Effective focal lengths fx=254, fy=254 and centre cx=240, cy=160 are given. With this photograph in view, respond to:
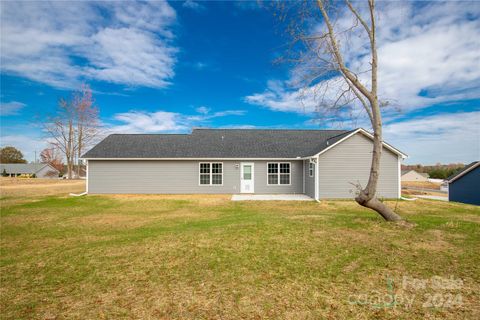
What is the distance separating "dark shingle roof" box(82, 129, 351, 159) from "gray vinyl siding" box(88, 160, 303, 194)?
63 cm

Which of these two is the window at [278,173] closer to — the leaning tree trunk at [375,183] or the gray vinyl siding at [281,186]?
the gray vinyl siding at [281,186]

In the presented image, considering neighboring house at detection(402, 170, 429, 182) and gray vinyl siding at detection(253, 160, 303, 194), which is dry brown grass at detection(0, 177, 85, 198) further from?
neighboring house at detection(402, 170, 429, 182)

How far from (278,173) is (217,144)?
18.0 ft

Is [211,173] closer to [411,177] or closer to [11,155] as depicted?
[411,177]

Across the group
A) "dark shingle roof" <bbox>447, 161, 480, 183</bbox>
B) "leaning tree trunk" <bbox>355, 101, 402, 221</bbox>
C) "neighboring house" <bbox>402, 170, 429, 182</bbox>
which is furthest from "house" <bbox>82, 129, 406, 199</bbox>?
"neighboring house" <bbox>402, 170, 429, 182</bbox>

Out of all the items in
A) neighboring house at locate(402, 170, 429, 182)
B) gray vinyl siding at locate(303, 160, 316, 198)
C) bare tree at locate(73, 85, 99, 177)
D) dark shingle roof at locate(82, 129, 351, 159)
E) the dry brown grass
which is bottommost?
neighboring house at locate(402, 170, 429, 182)

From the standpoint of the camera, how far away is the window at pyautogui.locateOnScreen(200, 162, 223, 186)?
18.9 metres

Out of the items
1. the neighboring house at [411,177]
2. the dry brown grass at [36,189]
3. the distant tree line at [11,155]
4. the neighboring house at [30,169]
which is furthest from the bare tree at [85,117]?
the neighboring house at [411,177]

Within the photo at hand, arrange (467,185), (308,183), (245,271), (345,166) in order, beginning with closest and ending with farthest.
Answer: (245,271) < (345,166) < (308,183) < (467,185)

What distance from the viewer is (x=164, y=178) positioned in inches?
739

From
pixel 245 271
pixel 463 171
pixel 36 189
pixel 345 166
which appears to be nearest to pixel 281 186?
pixel 345 166

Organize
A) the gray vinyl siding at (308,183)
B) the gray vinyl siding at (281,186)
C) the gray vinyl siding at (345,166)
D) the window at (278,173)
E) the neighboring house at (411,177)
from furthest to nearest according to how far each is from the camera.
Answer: the neighboring house at (411,177) → the window at (278,173) → the gray vinyl siding at (281,186) → the gray vinyl siding at (308,183) → the gray vinyl siding at (345,166)

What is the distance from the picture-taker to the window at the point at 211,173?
1887 centimetres

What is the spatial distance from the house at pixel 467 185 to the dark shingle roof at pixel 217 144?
1324 cm
